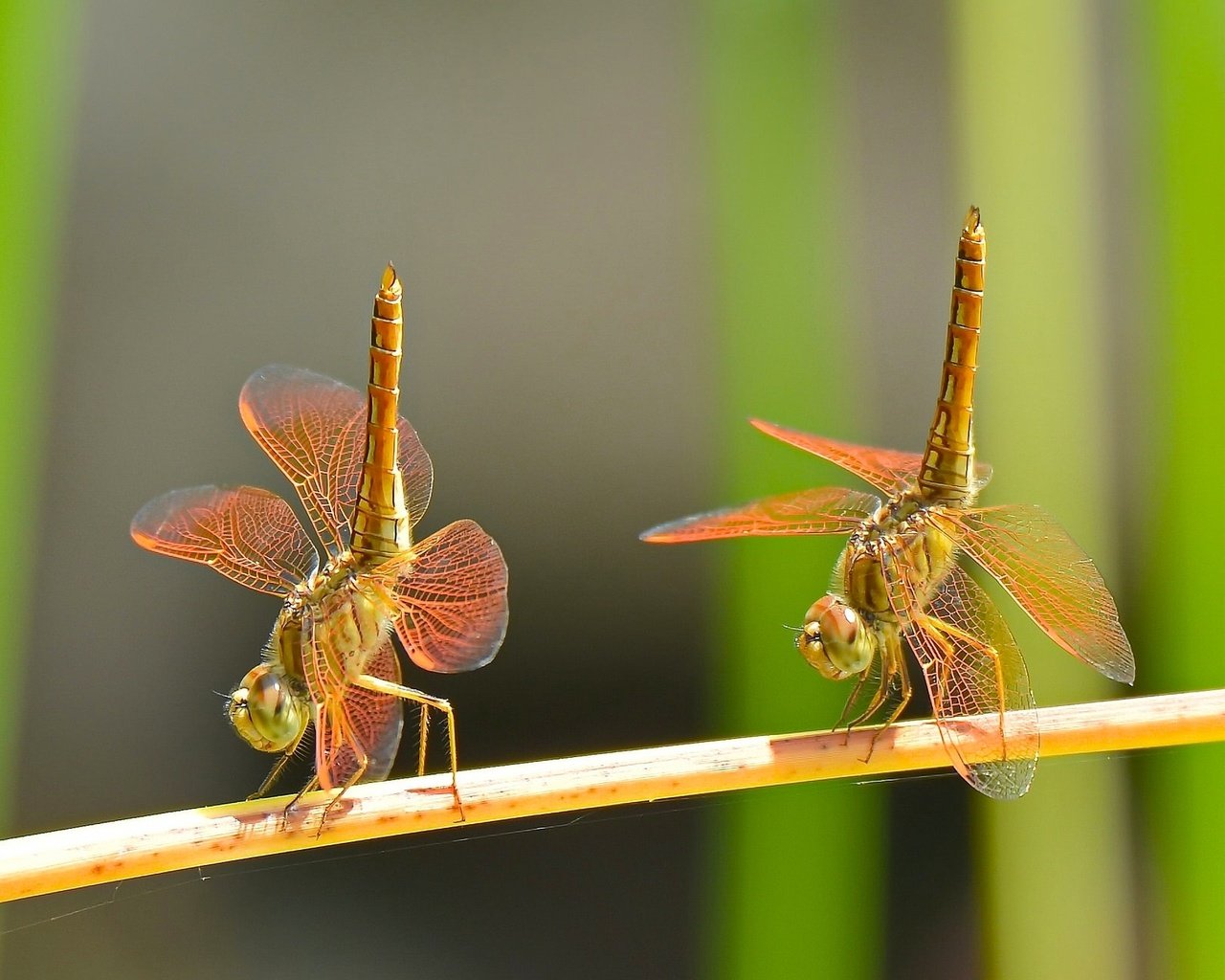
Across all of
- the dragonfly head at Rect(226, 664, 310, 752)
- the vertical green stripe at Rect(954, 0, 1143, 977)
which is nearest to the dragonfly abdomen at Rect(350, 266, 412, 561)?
the dragonfly head at Rect(226, 664, 310, 752)

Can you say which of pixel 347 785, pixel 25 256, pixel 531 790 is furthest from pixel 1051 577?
pixel 25 256

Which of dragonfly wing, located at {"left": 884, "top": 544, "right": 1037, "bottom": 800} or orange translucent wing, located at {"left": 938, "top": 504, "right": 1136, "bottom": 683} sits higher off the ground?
orange translucent wing, located at {"left": 938, "top": 504, "right": 1136, "bottom": 683}

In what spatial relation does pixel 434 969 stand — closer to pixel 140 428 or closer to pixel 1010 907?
pixel 1010 907

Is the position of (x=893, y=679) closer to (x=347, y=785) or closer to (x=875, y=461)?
(x=875, y=461)

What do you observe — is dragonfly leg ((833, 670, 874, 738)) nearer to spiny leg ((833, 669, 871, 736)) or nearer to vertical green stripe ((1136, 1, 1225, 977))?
spiny leg ((833, 669, 871, 736))

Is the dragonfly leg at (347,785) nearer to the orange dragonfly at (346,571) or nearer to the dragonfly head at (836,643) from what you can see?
the orange dragonfly at (346,571)

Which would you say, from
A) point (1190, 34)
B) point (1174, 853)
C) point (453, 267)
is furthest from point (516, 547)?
point (1190, 34)

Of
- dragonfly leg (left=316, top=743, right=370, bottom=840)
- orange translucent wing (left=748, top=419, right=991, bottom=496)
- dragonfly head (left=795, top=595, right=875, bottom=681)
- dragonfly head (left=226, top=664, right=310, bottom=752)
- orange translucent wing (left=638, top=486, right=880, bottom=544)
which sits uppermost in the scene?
orange translucent wing (left=748, top=419, right=991, bottom=496)
